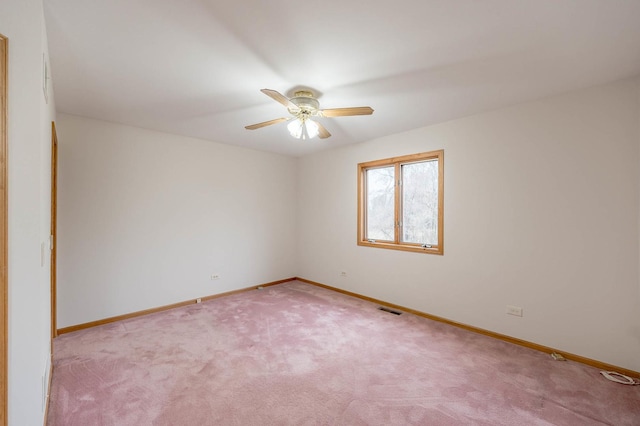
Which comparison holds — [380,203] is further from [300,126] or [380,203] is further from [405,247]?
[300,126]

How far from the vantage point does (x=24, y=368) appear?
142 cm

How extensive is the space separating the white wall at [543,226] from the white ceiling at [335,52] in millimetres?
338

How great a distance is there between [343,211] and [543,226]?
2682 millimetres

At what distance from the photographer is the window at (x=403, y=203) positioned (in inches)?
148

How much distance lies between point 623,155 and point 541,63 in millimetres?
1118

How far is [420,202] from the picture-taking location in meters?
3.94

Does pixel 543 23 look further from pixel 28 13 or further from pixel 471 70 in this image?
pixel 28 13

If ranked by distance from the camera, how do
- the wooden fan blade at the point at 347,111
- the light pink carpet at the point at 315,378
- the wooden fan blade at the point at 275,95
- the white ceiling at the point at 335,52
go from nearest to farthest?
the white ceiling at the point at 335,52 < the light pink carpet at the point at 315,378 < the wooden fan blade at the point at 275,95 < the wooden fan blade at the point at 347,111

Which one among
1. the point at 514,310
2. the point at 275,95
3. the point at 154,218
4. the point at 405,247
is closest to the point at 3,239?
the point at 275,95

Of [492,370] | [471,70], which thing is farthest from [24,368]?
[471,70]

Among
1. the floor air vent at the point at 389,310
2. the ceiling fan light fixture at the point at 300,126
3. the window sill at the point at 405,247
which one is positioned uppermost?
the ceiling fan light fixture at the point at 300,126

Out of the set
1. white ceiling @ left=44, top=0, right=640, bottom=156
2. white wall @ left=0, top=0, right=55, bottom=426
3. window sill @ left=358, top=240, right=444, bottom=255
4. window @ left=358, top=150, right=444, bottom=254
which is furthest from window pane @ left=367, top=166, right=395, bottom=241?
white wall @ left=0, top=0, right=55, bottom=426

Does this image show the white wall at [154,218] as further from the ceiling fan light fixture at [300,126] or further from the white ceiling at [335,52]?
the ceiling fan light fixture at [300,126]

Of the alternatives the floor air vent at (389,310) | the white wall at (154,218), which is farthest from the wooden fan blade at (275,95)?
the floor air vent at (389,310)
